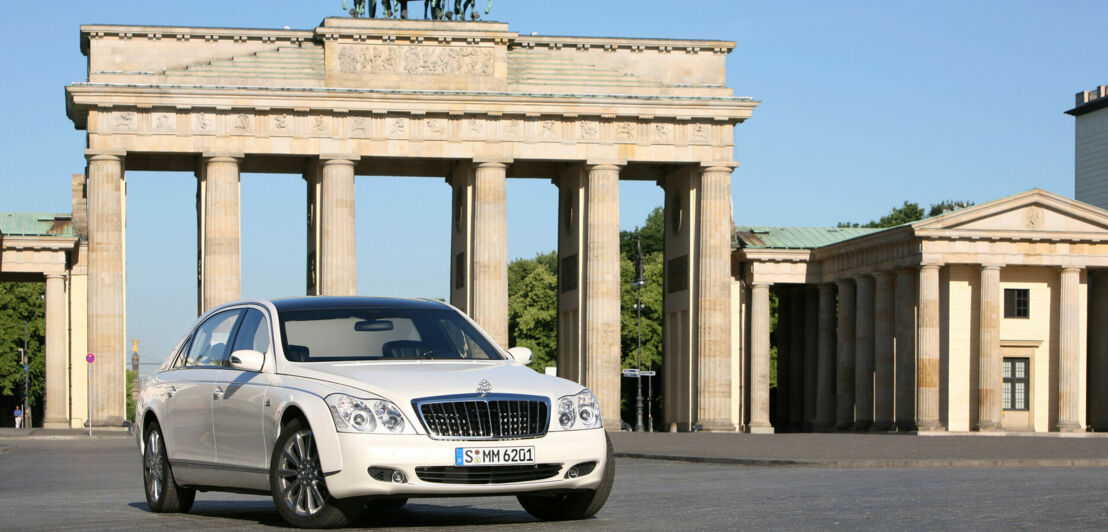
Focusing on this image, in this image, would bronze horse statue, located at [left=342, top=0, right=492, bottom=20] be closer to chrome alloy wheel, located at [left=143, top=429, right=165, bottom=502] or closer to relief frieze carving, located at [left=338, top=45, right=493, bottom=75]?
relief frieze carving, located at [left=338, top=45, right=493, bottom=75]

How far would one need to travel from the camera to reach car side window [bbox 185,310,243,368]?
1681 cm

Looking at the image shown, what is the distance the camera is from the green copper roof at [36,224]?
71.8 meters

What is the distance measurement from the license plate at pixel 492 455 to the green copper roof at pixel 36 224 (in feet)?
196

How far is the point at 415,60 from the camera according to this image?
2692 inches

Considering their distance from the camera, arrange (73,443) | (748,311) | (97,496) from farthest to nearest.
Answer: (748,311)
(73,443)
(97,496)

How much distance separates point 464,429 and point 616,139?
55410 millimetres

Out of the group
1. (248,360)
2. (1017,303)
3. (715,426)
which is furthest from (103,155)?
(248,360)

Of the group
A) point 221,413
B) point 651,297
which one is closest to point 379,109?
point 651,297

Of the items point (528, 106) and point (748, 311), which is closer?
point (528, 106)

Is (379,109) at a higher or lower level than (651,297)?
higher

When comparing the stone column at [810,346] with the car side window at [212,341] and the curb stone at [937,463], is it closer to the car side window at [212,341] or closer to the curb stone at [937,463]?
the curb stone at [937,463]

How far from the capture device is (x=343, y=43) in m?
68.1

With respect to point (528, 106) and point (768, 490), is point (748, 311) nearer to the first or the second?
point (528, 106)

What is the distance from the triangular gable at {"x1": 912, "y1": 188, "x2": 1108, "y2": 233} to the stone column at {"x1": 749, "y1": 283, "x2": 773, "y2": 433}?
11657 mm
